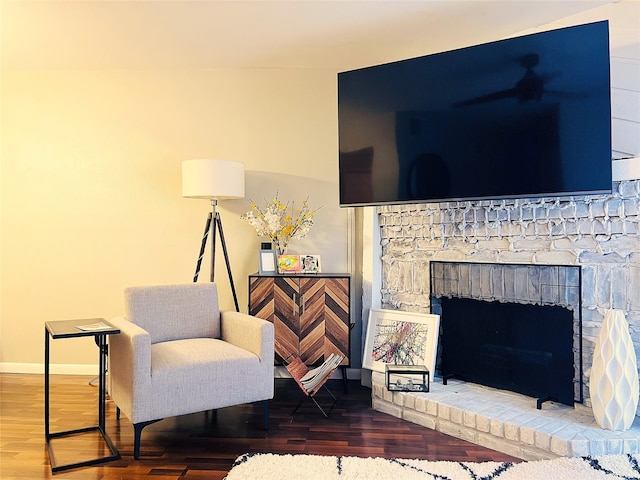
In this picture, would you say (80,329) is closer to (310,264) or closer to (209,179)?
(209,179)

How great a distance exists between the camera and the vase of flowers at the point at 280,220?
12.2 ft

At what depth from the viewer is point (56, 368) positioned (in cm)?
407

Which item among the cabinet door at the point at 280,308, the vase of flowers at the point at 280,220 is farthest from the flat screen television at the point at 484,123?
the cabinet door at the point at 280,308

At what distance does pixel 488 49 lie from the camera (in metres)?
2.85

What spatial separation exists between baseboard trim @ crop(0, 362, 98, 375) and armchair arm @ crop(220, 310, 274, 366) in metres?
1.58

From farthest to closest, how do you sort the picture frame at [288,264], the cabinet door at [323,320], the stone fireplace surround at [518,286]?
1. the picture frame at [288,264]
2. the cabinet door at [323,320]
3. the stone fireplace surround at [518,286]

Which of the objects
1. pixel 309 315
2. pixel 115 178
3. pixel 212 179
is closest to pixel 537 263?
pixel 309 315

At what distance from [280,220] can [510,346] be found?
1945 millimetres

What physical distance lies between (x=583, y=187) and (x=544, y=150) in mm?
284

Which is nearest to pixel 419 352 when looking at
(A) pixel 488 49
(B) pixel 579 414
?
(B) pixel 579 414

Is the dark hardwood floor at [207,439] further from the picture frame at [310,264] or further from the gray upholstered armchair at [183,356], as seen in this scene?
the picture frame at [310,264]

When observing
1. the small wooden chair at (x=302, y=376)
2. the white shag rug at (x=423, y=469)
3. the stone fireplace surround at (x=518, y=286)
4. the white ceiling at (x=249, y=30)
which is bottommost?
the white shag rug at (x=423, y=469)

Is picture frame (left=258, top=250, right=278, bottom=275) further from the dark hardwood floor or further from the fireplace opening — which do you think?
the fireplace opening

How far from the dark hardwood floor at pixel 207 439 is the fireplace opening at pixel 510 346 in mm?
590
